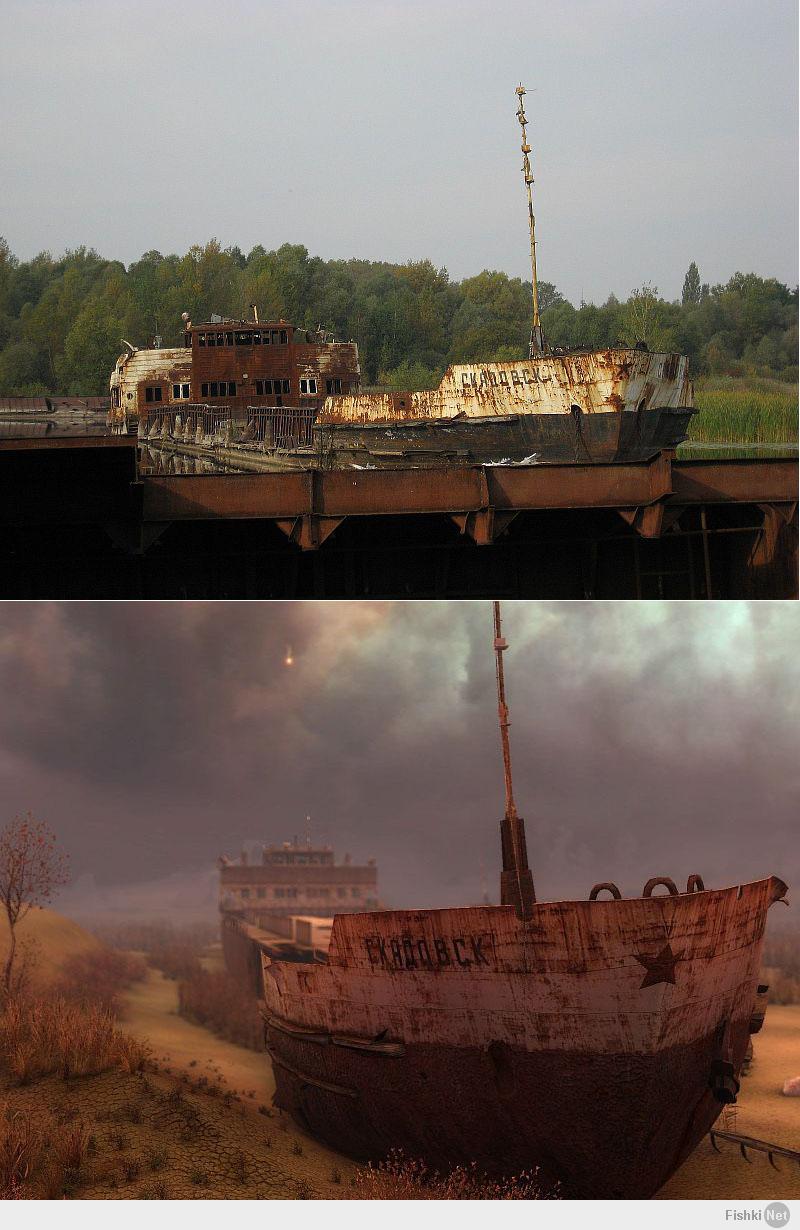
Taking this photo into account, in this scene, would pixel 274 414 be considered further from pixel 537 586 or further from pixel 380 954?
pixel 380 954

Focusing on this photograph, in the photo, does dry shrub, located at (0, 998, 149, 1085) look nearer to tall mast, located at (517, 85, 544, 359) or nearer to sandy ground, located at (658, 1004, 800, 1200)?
sandy ground, located at (658, 1004, 800, 1200)

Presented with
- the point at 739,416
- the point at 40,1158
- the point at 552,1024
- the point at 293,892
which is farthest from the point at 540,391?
the point at 40,1158

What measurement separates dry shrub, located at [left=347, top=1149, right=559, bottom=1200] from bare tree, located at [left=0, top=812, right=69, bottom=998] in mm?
6401

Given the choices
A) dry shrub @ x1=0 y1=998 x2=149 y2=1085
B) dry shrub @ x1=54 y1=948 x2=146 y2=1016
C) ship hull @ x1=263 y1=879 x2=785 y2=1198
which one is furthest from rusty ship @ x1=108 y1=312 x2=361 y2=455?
ship hull @ x1=263 y1=879 x2=785 y2=1198

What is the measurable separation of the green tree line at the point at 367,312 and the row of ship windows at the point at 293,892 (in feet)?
44.4

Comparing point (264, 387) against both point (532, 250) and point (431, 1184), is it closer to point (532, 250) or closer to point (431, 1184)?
point (532, 250)

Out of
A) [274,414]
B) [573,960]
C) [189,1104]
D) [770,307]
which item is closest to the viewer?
[573,960]

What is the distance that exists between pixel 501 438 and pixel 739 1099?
16451 millimetres

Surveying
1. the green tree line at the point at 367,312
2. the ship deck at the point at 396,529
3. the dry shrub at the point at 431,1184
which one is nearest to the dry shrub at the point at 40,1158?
the dry shrub at the point at 431,1184

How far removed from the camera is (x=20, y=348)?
99.9ft

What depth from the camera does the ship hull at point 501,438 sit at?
2547 cm

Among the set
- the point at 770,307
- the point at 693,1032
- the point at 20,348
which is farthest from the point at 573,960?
the point at 20,348

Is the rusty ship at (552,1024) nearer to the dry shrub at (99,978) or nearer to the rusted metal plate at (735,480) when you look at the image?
the dry shrub at (99,978)

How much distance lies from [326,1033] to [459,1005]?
208 centimetres
